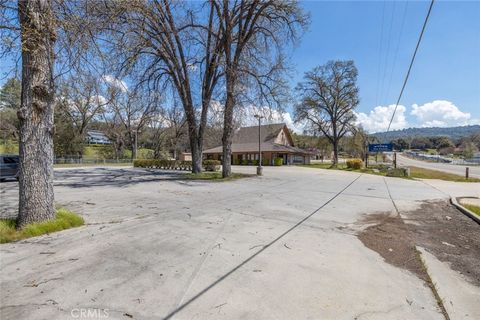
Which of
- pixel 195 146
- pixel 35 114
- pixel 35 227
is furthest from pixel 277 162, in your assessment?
pixel 35 227

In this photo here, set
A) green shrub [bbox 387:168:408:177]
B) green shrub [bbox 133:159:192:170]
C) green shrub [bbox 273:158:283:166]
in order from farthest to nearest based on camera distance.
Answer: green shrub [bbox 273:158:283:166] → green shrub [bbox 133:159:192:170] → green shrub [bbox 387:168:408:177]

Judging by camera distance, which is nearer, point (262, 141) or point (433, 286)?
point (433, 286)

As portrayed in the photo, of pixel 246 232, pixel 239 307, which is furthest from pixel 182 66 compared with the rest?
pixel 239 307

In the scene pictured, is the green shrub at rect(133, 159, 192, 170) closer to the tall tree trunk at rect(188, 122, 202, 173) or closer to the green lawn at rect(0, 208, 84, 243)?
the tall tree trunk at rect(188, 122, 202, 173)

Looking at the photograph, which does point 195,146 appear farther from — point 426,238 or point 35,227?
point 426,238

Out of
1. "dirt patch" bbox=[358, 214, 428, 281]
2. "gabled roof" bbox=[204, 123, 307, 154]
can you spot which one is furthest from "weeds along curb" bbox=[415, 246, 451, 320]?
"gabled roof" bbox=[204, 123, 307, 154]

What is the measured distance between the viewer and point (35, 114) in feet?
17.9

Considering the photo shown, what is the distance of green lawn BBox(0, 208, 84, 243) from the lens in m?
4.92

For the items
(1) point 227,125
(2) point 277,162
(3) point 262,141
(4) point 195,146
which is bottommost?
(2) point 277,162

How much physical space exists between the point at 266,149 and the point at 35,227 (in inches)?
1555

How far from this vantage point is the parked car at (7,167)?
1516 centimetres

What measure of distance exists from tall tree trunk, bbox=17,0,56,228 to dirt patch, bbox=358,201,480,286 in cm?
680

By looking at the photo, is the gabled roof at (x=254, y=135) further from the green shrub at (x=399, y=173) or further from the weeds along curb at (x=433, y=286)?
the weeds along curb at (x=433, y=286)

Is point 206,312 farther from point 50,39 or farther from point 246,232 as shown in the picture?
point 50,39
